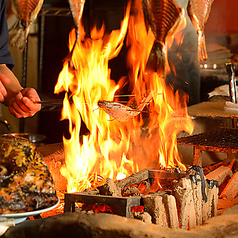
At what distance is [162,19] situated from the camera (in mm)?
2068

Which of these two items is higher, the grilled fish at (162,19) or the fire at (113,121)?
the grilled fish at (162,19)

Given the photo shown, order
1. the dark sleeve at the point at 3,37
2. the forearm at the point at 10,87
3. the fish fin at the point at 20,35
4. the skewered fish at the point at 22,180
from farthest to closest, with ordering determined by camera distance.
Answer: the dark sleeve at the point at 3,37 → the forearm at the point at 10,87 → the fish fin at the point at 20,35 → the skewered fish at the point at 22,180

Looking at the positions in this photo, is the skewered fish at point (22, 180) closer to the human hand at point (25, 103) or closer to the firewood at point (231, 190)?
the human hand at point (25, 103)

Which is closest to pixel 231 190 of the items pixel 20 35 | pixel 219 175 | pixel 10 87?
pixel 219 175

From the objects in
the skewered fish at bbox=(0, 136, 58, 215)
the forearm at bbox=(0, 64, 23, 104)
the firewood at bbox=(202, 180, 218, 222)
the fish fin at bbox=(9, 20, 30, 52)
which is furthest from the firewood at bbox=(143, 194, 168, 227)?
the forearm at bbox=(0, 64, 23, 104)

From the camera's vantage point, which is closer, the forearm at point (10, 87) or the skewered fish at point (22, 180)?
the skewered fish at point (22, 180)

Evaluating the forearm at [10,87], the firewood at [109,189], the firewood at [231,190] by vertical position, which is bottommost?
the firewood at [231,190]

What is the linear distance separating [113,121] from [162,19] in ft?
6.03

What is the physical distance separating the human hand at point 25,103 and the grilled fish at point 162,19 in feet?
3.33

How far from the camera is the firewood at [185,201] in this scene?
2.27 meters

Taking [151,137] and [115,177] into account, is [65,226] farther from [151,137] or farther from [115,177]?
[151,137]

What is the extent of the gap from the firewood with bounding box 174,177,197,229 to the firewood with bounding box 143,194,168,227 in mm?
166

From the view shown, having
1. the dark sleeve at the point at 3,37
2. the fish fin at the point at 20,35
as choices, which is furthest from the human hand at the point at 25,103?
the dark sleeve at the point at 3,37

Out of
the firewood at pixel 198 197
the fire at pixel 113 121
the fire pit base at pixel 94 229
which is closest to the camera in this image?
the fire pit base at pixel 94 229
